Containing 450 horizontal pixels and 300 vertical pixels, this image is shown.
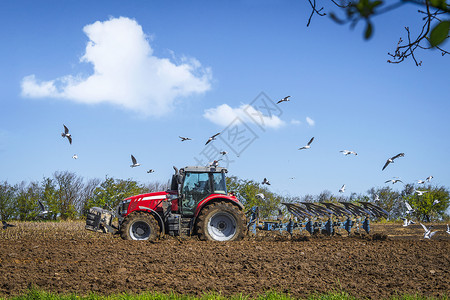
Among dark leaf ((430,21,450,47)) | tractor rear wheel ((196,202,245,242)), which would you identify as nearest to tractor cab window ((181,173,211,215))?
tractor rear wheel ((196,202,245,242))

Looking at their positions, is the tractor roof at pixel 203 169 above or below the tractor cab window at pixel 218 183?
above

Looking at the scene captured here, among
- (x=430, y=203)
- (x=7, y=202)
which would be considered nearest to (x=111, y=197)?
(x=7, y=202)

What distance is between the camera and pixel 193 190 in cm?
1130

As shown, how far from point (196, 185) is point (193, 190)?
17 centimetres

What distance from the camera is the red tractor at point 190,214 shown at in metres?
11.0

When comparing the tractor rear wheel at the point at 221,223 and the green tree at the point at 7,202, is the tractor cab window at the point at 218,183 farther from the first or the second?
the green tree at the point at 7,202

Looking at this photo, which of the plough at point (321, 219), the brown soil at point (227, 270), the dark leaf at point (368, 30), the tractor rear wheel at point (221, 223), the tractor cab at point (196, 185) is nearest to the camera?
the dark leaf at point (368, 30)

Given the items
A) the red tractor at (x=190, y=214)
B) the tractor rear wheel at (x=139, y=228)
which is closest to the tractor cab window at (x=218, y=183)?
the red tractor at (x=190, y=214)

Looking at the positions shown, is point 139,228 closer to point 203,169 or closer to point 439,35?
point 203,169

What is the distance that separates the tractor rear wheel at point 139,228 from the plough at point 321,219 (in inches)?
116

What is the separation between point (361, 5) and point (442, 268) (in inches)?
296

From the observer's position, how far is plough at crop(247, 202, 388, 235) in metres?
12.5

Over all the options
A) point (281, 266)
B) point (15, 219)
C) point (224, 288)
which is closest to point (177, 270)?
point (224, 288)

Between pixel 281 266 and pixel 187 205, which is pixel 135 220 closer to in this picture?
pixel 187 205
